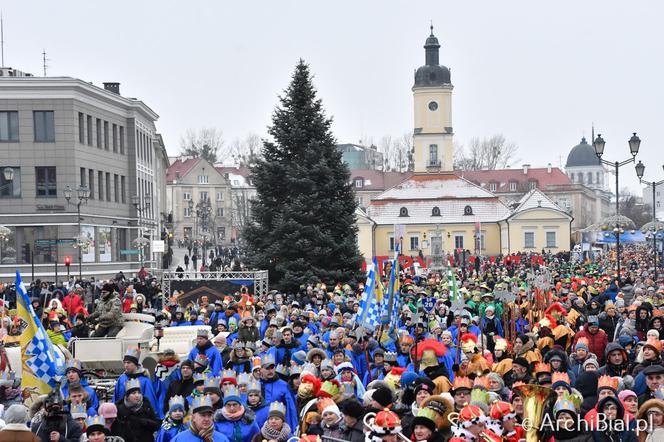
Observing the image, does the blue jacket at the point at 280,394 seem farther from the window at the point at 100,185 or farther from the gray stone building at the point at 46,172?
the window at the point at 100,185

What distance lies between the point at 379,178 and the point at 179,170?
24500 mm

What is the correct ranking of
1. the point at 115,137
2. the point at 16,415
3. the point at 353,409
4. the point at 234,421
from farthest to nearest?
1. the point at 115,137
2. the point at 234,421
3. the point at 16,415
4. the point at 353,409

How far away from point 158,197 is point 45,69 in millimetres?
16779

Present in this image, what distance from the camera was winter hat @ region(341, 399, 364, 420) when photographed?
9.19 metres

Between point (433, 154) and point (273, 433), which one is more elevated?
point (433, 154)

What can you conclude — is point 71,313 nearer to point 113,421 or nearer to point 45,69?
point 113,421

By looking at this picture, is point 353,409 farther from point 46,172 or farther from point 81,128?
point 81,128

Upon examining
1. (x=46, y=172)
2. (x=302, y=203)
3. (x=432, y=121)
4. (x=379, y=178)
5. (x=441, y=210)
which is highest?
(x=432, y=121)

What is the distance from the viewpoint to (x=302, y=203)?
36469 millimetres

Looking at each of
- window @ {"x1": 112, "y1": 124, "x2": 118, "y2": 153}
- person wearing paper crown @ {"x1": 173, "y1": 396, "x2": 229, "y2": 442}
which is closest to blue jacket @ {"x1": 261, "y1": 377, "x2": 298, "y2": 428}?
person wearing paper crown @ {"x1": 173, "y1": 396, "x2": 229, "y2": 442}

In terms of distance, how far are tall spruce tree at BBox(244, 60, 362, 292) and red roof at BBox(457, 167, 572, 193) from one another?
9574 centimetres

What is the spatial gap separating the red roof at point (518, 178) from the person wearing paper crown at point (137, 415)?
401 ft

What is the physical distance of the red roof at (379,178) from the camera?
135 m

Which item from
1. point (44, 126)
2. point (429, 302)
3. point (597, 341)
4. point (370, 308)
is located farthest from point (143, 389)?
point (44, 126)
